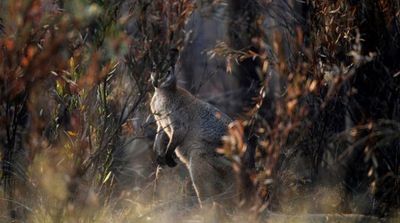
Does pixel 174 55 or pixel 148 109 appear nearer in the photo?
pixel 174 55

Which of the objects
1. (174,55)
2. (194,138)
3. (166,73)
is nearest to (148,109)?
(194,138)

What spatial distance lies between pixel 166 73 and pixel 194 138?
4.03ft

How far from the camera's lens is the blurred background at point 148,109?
219 inches

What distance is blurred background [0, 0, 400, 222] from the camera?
557 cm

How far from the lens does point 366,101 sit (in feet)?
28.8

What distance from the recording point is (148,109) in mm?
8992

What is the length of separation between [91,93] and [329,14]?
2493mm

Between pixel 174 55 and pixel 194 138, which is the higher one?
pixel 174 55

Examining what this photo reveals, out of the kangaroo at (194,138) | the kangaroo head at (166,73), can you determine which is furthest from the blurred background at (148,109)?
the kangaroo at (194,138)

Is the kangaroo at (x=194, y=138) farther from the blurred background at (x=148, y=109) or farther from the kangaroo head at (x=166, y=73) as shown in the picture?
the blurred background at (x=148, y=109)

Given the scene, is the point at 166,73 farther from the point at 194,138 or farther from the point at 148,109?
the point at 194,138

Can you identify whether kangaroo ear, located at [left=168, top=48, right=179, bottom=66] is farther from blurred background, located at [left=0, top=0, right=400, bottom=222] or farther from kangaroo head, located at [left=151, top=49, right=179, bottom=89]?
blurred background, located at [left=0, top=0, right=400, bottom=222]

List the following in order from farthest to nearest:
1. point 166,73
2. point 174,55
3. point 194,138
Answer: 1. point 194,138
2. point 166,73
3. point 174,55

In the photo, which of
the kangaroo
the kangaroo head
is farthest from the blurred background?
the kangaroo
